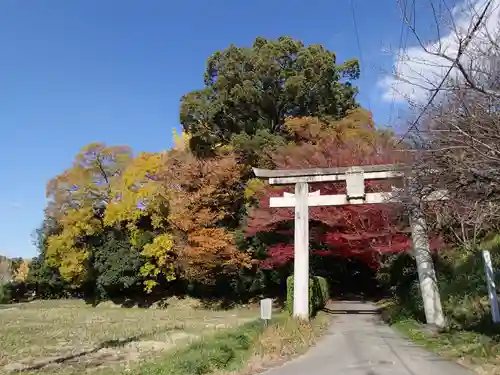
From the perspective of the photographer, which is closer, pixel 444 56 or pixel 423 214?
pixel 444 56

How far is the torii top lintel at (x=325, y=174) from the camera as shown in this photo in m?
13.7

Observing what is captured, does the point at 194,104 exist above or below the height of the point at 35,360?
above

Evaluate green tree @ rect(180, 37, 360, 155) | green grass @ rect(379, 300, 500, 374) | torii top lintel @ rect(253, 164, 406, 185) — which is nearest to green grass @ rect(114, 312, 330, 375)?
green grass @ rect(379, 300, 500, 374)

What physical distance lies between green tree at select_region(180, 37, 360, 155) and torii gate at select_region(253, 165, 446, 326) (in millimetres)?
11879

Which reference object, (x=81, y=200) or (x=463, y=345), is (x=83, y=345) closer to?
(x=463, y=345)

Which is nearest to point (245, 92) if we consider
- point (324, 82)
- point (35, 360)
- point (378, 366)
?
point (324, 82)

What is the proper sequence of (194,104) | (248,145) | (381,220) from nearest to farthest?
(381,220)
(248,145)
(194,104)

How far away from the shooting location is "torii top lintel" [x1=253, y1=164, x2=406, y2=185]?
13727mm

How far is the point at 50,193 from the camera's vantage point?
34938mm

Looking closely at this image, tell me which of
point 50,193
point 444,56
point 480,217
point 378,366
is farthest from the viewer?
point 50,193

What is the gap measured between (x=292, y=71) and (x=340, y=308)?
572 inches

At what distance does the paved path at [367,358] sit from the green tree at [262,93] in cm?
1607

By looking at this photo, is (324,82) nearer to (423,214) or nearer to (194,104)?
(194,104)

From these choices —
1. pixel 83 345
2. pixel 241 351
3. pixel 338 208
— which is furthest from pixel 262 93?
pixel 241 351
